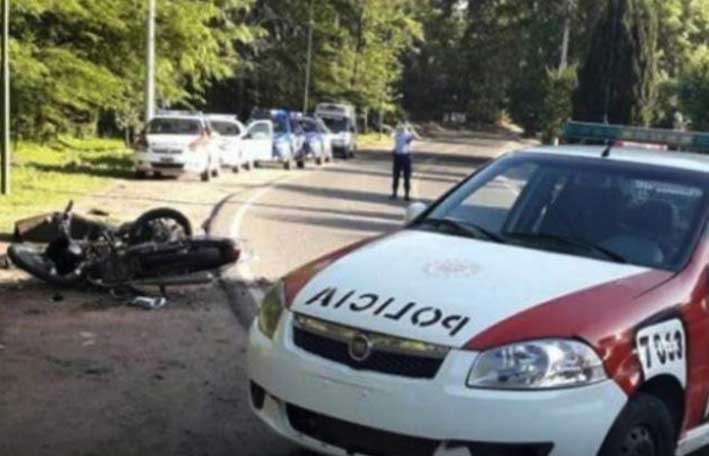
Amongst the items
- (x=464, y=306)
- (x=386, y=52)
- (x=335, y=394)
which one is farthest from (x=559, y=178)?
(x=386, y=52)

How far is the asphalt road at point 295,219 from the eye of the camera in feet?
33.0

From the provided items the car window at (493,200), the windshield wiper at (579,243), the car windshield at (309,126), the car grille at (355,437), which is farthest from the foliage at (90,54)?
the car grille at (355,437)

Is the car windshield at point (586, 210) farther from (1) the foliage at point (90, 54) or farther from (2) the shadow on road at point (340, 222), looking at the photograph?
(1) the foliage at point (90, 54)

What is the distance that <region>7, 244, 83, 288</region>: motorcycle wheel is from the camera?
9961 mm

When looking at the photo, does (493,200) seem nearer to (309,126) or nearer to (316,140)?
(316,140)

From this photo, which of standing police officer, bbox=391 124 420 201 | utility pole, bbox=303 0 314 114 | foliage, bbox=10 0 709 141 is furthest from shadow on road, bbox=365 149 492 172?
standing police officer, bbox=391 124 420 201

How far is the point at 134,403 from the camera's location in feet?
21.8

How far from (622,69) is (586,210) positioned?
36.9 meters

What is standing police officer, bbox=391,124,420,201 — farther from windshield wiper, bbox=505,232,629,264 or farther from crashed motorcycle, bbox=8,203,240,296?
windshield wiper, bbox=505,232,629,264

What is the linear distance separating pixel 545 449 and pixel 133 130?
41.0 meters

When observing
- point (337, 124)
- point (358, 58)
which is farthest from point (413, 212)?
point (358, 58)

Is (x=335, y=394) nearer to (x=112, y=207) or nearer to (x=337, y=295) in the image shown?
(x=337, y=295)

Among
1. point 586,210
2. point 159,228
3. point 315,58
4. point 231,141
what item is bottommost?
point 231,141

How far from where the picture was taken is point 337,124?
47.0 meters
